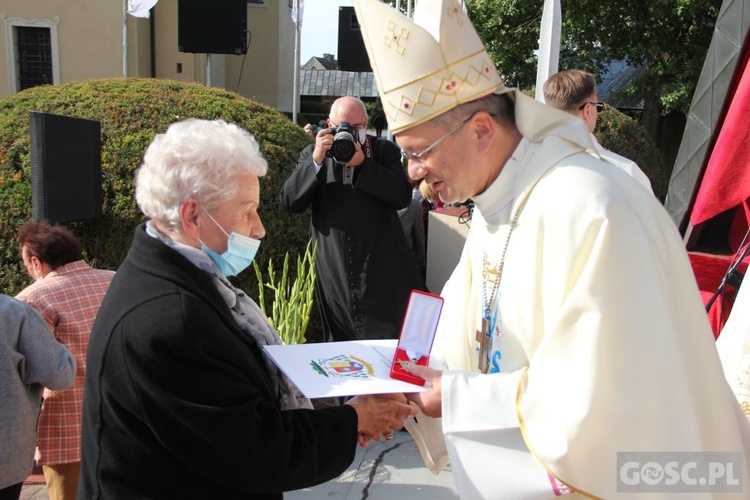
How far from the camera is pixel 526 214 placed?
5.71 feet

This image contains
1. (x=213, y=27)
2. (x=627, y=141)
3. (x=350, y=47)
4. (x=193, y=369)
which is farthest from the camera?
(x=213, y=27)

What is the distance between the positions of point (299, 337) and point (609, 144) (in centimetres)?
717

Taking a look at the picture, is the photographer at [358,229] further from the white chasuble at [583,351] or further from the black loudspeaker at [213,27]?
the black loudspeaker at [213,27]

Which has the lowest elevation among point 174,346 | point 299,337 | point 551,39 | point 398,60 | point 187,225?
point 299,337

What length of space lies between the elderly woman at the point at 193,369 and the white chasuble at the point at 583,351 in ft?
1.47

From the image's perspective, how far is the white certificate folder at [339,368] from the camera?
1.75 m

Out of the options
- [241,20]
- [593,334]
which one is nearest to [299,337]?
[593,334]

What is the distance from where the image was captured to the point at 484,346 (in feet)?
6.40

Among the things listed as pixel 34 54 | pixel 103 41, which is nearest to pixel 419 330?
pixel 103 41

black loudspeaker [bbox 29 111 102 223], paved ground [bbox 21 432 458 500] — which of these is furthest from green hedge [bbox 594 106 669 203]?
black loudspeaker [bbox 29 111 102 223]

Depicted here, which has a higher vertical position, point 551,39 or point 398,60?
point 551,39

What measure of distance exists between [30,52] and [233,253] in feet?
65.3

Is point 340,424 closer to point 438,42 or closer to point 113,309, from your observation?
point 113,309

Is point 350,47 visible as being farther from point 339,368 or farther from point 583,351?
point 583,351
